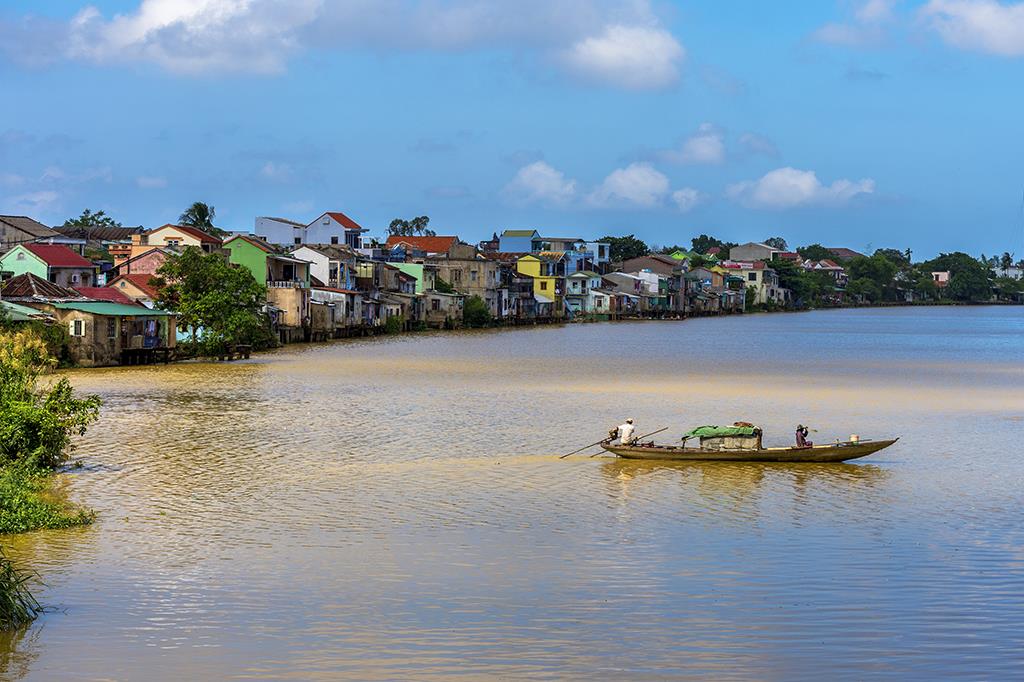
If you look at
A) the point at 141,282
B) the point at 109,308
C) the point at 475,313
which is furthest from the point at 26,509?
the point at 475,313

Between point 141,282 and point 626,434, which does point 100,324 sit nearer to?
point 141,282

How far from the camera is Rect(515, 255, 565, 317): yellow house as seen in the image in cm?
12800

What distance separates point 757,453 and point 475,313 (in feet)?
271

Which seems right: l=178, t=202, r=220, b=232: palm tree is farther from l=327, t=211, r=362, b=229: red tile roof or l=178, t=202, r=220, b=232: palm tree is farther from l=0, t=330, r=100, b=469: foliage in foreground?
l=0, t=330, r=100, b=469: foliage in foreground

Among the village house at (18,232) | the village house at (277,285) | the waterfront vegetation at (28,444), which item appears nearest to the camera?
the waterfront vegetation at (28,444)

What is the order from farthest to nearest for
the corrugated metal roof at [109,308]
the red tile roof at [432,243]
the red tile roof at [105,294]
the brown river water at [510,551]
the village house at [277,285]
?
the red tile roof at [432,243]
the village house at [277,285]
the red tile roof at [105,294]
the corrugated metal roof at [109,308]
the brown river water at [510,551]

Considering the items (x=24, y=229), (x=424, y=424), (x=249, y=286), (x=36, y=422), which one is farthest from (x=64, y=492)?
(x=24, y=229)

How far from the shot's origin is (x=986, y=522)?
A: 2042 centimetres

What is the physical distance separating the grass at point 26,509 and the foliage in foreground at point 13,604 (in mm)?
4553

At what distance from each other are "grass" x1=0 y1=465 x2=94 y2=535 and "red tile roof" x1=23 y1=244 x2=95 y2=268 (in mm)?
51208

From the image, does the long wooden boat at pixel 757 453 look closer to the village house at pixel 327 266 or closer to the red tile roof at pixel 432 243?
the village house at pixel 327 266

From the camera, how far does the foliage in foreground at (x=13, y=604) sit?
43.5 ft

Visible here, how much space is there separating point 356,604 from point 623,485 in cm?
988

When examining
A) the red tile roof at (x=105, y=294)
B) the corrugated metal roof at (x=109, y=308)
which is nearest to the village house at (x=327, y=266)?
the red tile roof at (x=105, y=294)
